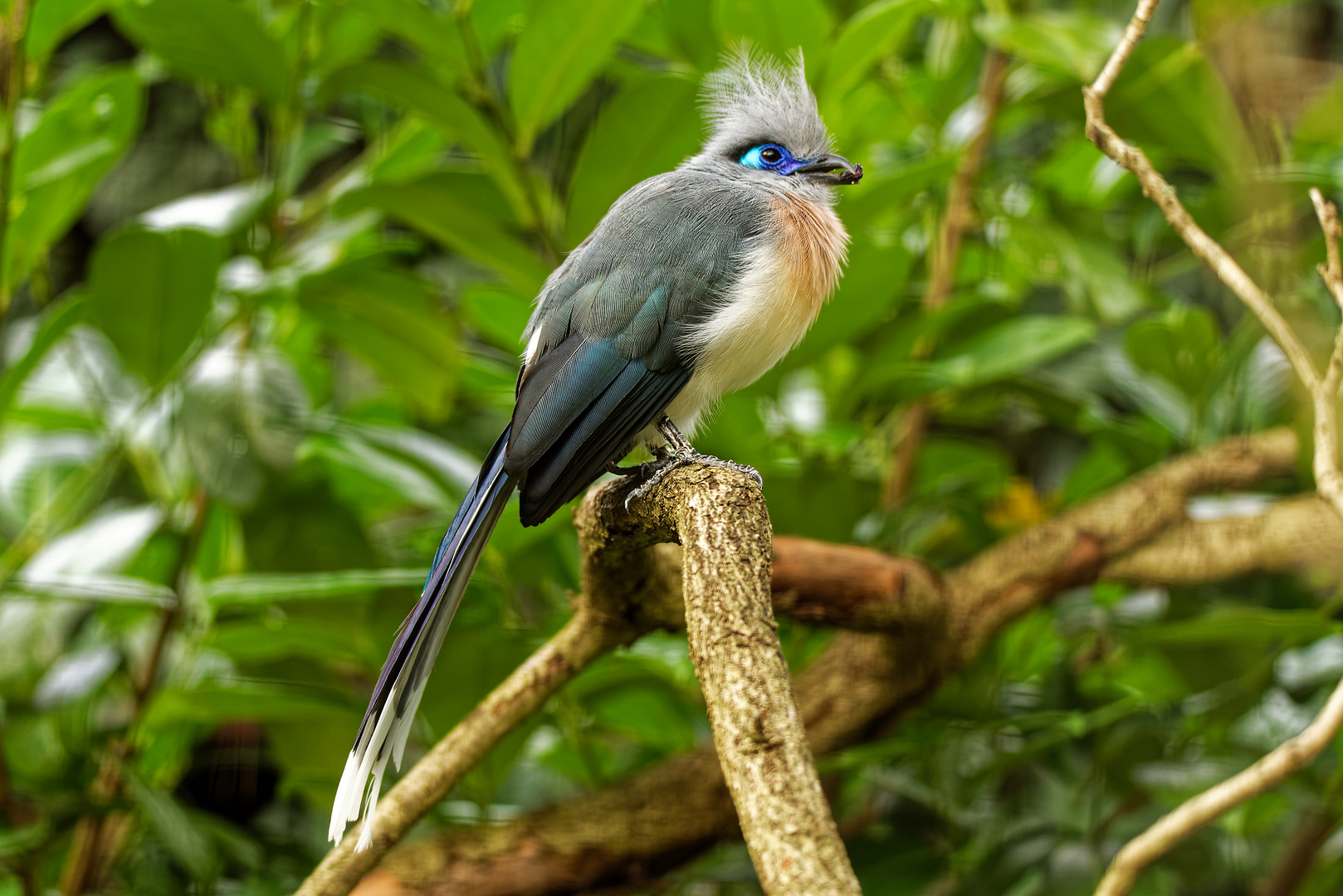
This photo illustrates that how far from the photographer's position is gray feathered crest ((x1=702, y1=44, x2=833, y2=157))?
72.9 inches

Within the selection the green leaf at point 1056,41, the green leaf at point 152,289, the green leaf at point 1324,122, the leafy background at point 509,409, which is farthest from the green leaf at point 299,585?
the green leaf at point 1324,122

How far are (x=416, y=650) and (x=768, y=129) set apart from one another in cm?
103

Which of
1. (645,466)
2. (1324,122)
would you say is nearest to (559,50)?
(645,466)

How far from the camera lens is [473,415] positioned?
2.72 meters

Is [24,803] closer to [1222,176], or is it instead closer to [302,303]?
[302,303]

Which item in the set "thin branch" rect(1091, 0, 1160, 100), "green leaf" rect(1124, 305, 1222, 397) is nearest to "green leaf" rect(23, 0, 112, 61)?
"thin branch" rect(1091, 0, 1160, 100)

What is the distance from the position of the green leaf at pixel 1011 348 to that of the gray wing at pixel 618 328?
520 mm

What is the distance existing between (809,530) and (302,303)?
3.24 ft

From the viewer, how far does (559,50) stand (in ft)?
5.84

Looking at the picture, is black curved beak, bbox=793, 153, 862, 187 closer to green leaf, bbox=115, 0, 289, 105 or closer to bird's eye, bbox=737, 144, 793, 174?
bird's eye, bbox=737, 144, 793, 174

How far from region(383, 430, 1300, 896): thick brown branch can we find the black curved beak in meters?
0.59

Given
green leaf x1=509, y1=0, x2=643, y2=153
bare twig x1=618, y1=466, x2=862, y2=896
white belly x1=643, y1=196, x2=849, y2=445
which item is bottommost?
bare twig x1=618, y1=466, x2=862, y2=896

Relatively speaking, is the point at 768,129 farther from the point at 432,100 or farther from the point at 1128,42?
the point at 1128,42

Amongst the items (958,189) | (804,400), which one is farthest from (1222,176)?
(804,400)
